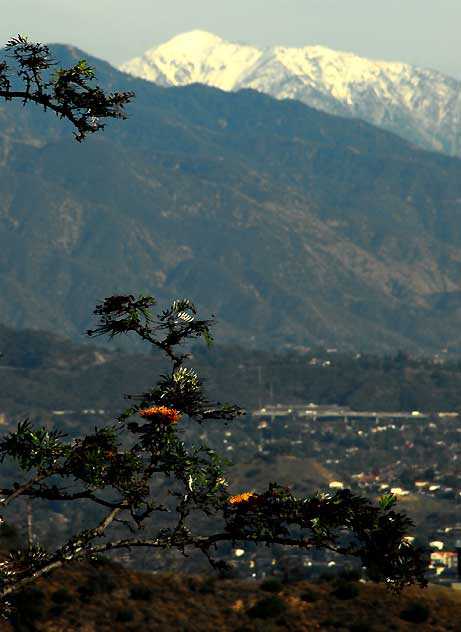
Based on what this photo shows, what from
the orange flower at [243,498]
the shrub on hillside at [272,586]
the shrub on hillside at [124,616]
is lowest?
the orange flower at [243,498]

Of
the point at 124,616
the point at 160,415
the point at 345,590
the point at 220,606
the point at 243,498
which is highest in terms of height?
the point at 345,590

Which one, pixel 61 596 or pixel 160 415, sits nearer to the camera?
pixel 160 415

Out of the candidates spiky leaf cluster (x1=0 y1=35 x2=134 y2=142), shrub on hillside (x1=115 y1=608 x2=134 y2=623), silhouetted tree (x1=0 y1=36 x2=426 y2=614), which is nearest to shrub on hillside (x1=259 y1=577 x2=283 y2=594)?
shrub on hillside (x1=115 y1=608 x2=134 y2=623)

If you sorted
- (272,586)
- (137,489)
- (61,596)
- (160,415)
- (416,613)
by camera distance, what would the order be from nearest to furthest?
(137,489) < (160,415) < (416,613) < (61,596) < (272,586)

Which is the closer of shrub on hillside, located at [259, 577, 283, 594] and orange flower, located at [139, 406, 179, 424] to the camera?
orange flower, located at [139, 406, 179, 424]

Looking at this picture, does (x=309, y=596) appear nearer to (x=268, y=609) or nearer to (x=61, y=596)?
(x=268, y=609)

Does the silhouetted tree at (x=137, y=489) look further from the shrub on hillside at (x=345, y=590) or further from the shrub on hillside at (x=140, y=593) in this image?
the shrub on hillside at (x=140, y=593)

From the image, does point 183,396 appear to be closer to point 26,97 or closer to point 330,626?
point 26,97

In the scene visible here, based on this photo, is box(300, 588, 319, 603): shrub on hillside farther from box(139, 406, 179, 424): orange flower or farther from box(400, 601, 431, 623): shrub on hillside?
box(139, 406, 179, 424): orange flower

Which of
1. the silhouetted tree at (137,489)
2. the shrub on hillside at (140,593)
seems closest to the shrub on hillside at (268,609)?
the shrub on hillside at (140,593)

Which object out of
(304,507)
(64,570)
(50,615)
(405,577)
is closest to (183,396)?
(304,507)

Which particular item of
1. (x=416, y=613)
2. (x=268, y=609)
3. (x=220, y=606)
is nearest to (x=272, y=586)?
(x=220, y=606)

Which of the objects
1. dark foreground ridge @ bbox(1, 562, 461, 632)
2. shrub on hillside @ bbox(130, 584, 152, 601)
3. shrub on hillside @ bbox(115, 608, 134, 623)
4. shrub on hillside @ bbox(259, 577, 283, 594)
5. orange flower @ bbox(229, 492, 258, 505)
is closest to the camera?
orange flower @ bbox(229, 492, 258, 505)

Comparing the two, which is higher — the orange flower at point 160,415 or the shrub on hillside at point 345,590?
the shrub on hillside at point 345,590
